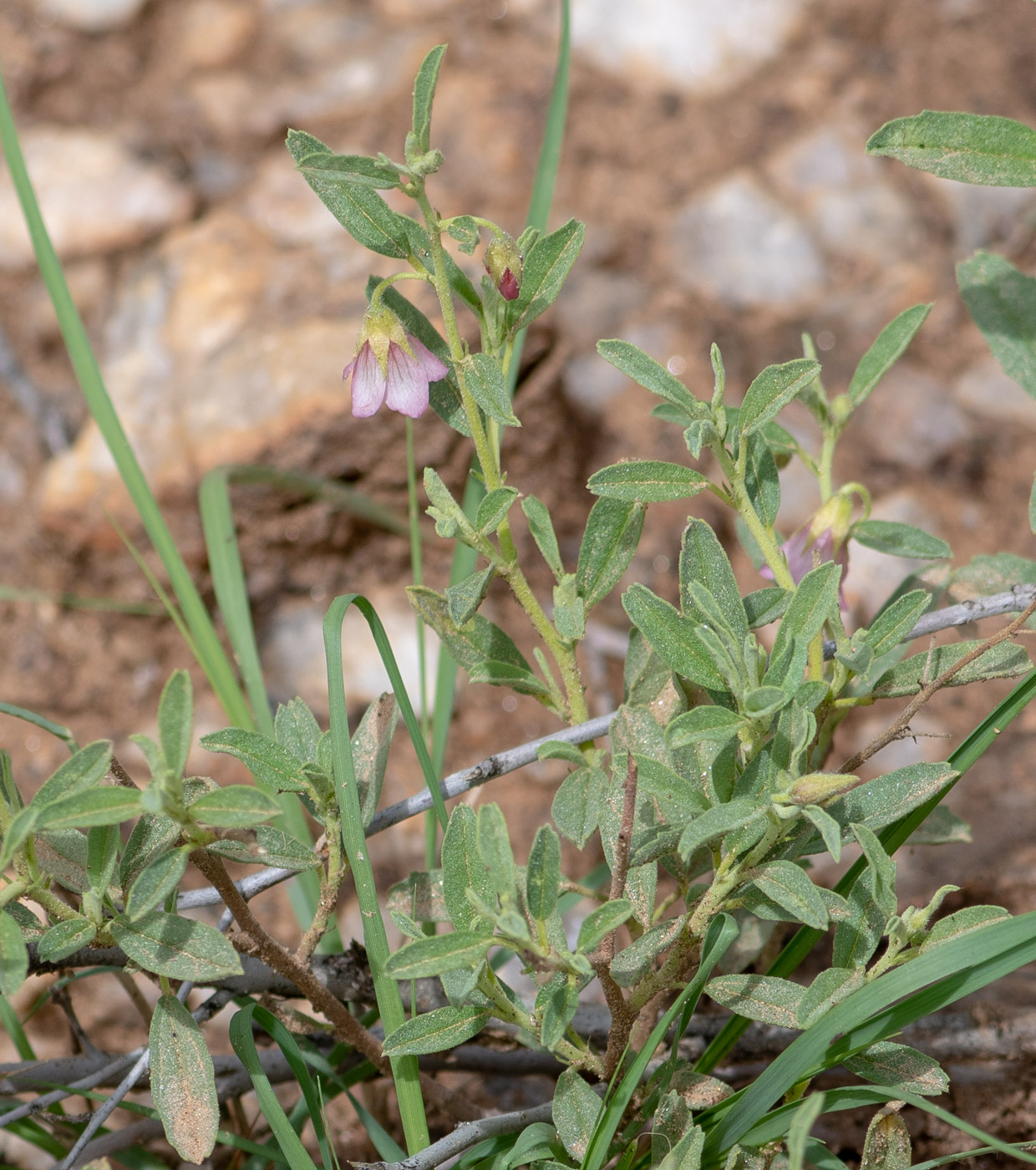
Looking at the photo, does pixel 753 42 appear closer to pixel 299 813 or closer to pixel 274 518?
pixel 274 518

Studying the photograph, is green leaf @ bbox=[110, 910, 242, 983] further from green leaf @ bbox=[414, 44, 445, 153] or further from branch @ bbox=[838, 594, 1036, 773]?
green leaf @ bbox=[414, 44, 445, 153]

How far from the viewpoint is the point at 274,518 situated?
2.27 meters

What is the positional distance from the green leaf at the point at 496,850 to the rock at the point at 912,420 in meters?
1.73

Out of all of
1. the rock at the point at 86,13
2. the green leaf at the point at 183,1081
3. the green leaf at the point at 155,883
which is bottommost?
the green leaf at the point at 183,1081

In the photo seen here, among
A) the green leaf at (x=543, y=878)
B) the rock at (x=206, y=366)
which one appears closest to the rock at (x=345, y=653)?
the rock at (x=206, y=366)

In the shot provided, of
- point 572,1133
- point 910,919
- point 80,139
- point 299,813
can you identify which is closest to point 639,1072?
point 572,1133

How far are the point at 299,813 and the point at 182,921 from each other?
441mm

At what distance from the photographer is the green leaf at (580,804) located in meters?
1.13

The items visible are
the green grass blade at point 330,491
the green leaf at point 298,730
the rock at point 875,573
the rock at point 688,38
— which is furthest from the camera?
the rock at point 688,38

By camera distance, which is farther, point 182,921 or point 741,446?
point 741,446

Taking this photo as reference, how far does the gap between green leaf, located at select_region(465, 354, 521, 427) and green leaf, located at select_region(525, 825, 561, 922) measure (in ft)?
1.30

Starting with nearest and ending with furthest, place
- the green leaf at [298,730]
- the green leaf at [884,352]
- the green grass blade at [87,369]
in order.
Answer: the green leaf at [298,730], the green leaf at [884,352], the green grass blade at [87,369]

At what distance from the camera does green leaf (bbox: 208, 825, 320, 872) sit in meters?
1.07

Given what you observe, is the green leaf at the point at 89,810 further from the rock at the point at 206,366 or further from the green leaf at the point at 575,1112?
the rock at the point at 206,366
